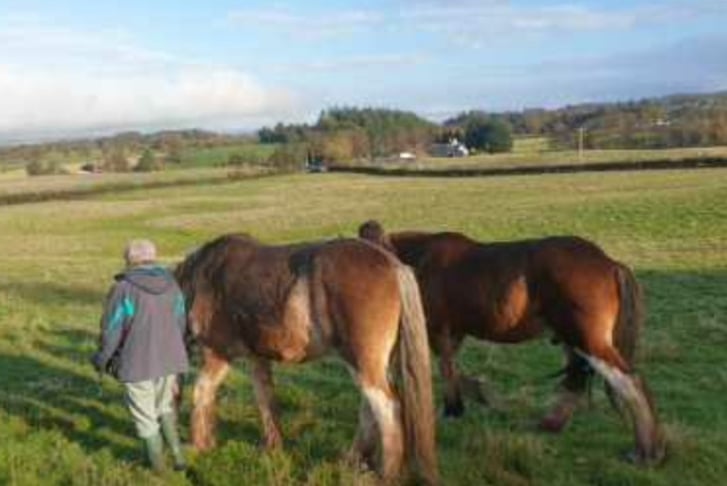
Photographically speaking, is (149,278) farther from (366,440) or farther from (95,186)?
(95,186)

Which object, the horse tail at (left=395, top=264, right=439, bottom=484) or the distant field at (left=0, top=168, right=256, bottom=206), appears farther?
the distant field at (left=0, top=168, right=256, bottom=206)

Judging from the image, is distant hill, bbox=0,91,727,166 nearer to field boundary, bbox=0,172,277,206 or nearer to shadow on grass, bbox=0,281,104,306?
field boundary, bbox=0,172,277,206

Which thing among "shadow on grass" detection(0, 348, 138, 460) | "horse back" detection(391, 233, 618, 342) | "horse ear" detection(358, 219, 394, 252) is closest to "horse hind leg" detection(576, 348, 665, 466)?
"horse back" detection(391, 233, 618, 342)

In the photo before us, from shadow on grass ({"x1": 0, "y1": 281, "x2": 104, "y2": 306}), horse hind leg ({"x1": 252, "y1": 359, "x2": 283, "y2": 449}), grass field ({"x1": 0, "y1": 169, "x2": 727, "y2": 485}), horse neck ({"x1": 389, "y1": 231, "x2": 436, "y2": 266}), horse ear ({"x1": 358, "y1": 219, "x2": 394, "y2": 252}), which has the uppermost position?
horse ear ({"x1": 358, "y1": 219, "x2": 394, "y2": 252})

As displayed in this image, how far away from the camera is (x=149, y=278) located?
7.70 meters

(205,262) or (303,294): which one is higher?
(205,262)

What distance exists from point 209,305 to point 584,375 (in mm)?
3205

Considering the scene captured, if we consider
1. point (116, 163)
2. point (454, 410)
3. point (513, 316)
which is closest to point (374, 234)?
point (513, 316)

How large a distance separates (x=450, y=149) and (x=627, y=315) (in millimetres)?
139317

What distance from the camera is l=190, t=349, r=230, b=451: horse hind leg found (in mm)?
8258

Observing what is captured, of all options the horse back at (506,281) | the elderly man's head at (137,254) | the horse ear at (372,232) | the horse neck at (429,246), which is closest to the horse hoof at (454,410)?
the horse back at (506,281)

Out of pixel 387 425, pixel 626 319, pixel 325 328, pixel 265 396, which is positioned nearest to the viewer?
pixel 387 425

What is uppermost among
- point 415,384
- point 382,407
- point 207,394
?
point 415,384

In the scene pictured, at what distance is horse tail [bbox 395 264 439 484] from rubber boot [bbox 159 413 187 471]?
5.67 feet
